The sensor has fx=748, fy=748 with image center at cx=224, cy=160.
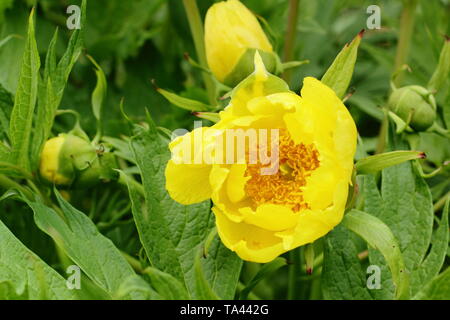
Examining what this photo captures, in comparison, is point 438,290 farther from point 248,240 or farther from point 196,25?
point 196,25

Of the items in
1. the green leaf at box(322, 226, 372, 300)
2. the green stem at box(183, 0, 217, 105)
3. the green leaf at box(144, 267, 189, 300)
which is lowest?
the green leaf at box(322, 226, 372, 300)

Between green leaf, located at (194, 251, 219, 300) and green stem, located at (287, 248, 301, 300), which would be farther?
green stem, located at (287, 248, 301, 300)

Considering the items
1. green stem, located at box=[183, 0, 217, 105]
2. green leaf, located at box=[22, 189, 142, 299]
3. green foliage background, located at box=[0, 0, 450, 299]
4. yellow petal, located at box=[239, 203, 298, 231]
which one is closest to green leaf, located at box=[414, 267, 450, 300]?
green foliage background, located at box=[0, 0, 450, 299]

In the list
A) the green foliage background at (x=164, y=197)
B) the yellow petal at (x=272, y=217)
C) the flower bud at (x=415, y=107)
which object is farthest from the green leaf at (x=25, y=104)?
the flower bud at (x=415, y=107)

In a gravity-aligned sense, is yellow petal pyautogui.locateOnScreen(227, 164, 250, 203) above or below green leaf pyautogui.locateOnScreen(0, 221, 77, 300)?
above

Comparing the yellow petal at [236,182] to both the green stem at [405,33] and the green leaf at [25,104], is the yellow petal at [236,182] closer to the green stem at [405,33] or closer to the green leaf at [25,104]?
the green leaf at [25,104]

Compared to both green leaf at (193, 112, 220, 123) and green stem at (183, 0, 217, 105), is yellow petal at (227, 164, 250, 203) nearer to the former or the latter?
green leaf at (193, 112, 220, 123)
